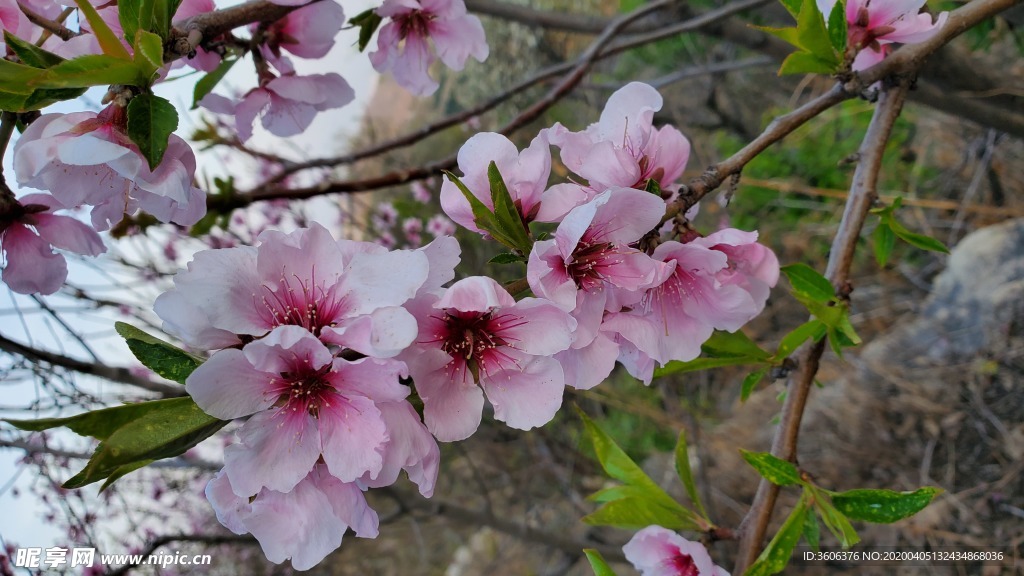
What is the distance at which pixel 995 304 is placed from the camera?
5.18 feet

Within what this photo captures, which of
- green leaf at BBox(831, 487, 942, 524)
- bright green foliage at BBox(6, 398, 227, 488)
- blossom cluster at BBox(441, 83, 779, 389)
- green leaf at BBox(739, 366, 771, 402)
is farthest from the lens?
green leaf at BBox(739, 366, 771, 402)

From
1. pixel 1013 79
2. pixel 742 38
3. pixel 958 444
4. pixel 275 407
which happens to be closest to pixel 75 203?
A: pixel 275 407

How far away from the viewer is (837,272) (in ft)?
1.98

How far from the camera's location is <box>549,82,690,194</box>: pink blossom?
1.45 ft

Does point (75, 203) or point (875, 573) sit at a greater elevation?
point (75, 203)

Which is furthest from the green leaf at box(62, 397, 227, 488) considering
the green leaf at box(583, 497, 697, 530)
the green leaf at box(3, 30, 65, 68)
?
the green leaf at box(583, 497, 697, 530)

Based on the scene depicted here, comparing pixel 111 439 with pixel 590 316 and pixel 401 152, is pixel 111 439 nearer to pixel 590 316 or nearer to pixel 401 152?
pixel 590 316

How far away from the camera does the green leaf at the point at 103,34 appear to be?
36 centimetres

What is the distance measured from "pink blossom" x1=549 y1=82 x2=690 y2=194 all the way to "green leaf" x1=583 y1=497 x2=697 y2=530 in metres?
0.30

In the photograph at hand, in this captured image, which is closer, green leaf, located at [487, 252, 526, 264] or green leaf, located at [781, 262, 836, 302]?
green leaf, located at [487, 252, 526, 264]

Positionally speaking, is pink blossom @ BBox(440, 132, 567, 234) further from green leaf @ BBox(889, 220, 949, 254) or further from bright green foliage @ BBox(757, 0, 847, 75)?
green leaf @ BBox(889, 220, 949, 254)

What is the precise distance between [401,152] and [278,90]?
2.95 meters

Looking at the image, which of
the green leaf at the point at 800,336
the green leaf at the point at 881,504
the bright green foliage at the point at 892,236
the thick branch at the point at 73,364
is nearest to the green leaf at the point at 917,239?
the bright green foliage at the point at 892,236

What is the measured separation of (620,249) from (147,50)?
0.32 meters
